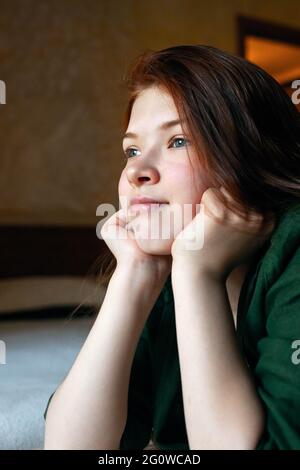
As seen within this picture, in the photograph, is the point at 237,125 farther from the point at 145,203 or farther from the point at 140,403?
the point at 140,403

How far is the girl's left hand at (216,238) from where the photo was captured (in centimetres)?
62

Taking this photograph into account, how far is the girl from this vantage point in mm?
541

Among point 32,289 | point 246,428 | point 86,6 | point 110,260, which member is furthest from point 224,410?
point 86,6

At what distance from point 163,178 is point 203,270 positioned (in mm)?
132

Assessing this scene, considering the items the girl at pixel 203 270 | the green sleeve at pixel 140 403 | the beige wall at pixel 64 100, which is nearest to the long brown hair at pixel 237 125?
the girl at pixel 203 270

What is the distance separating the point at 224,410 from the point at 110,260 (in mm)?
538

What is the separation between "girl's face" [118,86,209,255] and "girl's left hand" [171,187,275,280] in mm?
30

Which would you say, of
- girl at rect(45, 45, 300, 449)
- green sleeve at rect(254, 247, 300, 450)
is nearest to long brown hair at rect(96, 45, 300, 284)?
girl at rect(45, 45, 300, 449)

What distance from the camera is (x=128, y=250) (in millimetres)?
726

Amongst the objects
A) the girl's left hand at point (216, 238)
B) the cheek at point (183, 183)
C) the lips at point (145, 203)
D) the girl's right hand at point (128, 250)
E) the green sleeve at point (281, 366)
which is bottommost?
the green sleeve at point (281, 366)

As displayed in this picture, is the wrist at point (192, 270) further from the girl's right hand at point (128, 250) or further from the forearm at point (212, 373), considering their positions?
the girl's right hand at point (128, 250)

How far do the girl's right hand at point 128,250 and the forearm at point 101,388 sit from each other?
54 millimetres

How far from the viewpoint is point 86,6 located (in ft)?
7.58

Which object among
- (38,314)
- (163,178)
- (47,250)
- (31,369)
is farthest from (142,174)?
(47,250)
